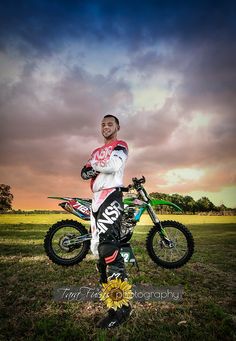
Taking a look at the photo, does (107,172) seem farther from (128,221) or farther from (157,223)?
(157,223)

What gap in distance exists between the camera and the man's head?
144 inches

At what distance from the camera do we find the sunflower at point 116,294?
3105 millimetres

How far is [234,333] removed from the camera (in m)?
2.97

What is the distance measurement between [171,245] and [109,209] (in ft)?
8.82

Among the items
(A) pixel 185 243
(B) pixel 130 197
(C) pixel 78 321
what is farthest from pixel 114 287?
(A) pixel 185 243

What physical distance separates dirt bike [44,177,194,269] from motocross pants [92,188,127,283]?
195 centimetres

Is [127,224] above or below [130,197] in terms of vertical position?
below

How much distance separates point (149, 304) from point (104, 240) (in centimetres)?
132

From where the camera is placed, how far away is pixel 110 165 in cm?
329

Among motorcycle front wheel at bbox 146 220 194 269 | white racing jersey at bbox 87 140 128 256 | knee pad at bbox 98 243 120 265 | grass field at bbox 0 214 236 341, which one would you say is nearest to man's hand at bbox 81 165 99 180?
white racing jersey at bbox 87 140 128 256

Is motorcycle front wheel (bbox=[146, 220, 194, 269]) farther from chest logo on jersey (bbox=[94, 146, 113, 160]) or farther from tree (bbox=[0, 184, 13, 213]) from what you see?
tree (bbox=[0, 184, 13, 213])

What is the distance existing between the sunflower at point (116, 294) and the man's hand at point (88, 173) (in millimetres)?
1305

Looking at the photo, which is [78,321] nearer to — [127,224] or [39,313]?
[39,313]

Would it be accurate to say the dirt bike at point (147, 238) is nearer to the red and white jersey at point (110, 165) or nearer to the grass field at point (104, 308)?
the grass field at point (104, 308)
